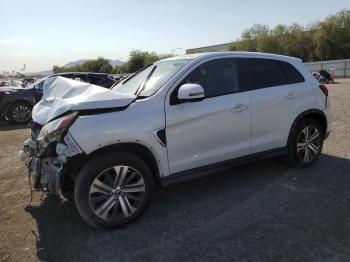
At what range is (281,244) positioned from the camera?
12.7 ft

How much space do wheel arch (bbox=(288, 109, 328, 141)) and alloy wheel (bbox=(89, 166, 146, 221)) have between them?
2.61m

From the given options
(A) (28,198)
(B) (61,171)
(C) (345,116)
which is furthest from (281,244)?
(C) (345,116)

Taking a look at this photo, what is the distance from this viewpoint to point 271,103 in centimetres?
554

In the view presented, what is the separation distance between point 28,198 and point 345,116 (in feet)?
29.0

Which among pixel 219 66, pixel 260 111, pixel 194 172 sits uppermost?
pixel 219 66

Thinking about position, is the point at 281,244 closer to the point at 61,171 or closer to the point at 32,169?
the point at 61,171

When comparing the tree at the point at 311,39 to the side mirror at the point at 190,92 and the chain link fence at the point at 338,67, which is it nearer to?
the chain link fence at the point at 338,67

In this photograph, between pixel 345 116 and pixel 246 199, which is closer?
pixel 246 199

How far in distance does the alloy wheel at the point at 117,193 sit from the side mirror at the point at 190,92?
0.98m

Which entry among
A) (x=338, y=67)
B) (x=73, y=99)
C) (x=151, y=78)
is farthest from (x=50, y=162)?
(x=338, y=67)

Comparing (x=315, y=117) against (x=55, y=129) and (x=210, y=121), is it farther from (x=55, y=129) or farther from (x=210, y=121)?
(x=55, y=129)

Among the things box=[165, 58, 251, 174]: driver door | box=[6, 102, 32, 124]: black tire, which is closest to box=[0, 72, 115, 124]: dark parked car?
box=[6, 102, 32, 124]: black tire

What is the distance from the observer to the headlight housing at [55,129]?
4.16m

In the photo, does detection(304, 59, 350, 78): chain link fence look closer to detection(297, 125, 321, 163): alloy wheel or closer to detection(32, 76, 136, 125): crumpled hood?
detection(297, 125, 321, 163): alloy wheel
